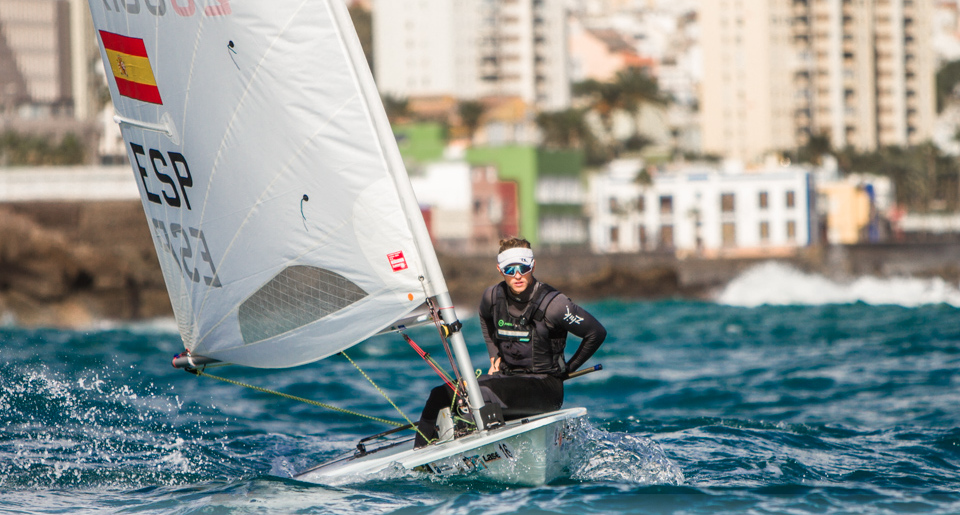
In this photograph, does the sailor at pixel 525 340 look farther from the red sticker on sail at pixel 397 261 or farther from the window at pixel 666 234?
the window at pixel 666 234

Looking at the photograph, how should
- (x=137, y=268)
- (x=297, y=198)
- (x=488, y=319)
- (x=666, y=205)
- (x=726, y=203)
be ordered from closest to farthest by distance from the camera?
(x=297, y=198), (x=488, y=319), (x=137, y=268), (x=726, y=203), (x=666, y=205)

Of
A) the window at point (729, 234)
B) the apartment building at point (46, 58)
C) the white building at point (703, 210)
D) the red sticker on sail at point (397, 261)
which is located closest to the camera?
the red sticker on sail at point (397, 261)

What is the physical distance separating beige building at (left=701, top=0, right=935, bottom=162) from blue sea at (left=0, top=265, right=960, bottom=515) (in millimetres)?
89612

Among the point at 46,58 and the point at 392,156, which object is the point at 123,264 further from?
the point at 46,58

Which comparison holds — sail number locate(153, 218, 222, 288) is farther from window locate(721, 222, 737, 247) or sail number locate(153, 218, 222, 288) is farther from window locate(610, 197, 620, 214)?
window locate(610, 197, 620, 214)

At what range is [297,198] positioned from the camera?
8.21 meters

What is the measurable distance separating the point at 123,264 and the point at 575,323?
129 feet

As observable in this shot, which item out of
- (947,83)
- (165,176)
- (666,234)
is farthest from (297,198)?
(947,83)

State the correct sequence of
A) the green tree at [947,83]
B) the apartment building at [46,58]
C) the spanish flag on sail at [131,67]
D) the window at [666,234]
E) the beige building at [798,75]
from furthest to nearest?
the green tree at [947,83]
the beige building at [798,75]
the apartment building at [46,58]
the window at [666,234]
the spanish flag on sail at [131,67]

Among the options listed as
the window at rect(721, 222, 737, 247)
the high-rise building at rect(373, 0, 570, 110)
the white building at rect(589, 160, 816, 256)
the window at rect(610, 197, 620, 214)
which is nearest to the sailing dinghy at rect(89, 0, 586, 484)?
the white building at rect(589, 160, 816, 256)

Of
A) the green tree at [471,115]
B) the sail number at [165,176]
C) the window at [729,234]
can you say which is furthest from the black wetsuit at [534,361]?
the green tree at [471,115]

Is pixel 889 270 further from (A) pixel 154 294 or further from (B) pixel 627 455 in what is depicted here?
(B) pixel 627 455

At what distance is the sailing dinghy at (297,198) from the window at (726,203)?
68965mm

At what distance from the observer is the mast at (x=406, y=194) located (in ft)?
25.9
